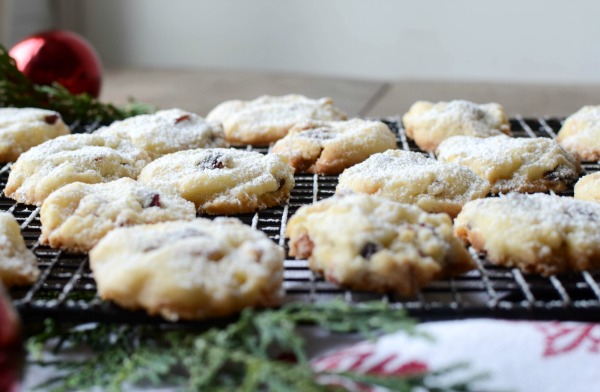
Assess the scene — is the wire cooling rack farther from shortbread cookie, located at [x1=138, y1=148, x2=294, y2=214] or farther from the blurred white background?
the blurred white background

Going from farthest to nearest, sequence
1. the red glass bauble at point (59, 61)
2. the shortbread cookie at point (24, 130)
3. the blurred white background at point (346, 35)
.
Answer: the blurred white background at point (346, 35) → the red glass bauble at point (59, 61) → the shortbread cookie at point (24, 130)

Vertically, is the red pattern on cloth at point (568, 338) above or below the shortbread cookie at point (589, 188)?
below

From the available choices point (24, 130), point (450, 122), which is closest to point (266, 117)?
point (450, 122)

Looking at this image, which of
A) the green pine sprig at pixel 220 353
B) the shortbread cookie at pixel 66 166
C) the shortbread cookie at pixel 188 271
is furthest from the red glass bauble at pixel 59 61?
the green pine sprig at pixel 220 353

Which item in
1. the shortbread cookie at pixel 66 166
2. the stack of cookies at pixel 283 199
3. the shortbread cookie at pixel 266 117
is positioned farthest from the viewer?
the shortbread cookie at pixel 266 117

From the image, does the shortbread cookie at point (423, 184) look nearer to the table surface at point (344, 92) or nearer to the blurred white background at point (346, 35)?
the table surface at point (344, 92)

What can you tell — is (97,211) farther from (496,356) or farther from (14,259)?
A: (496,356)

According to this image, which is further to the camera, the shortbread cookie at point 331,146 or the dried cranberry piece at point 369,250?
the shortbread cookie at point 331,146

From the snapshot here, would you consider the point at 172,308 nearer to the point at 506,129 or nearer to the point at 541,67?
the point at 506,129

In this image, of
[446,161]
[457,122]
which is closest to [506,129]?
[457,122]
